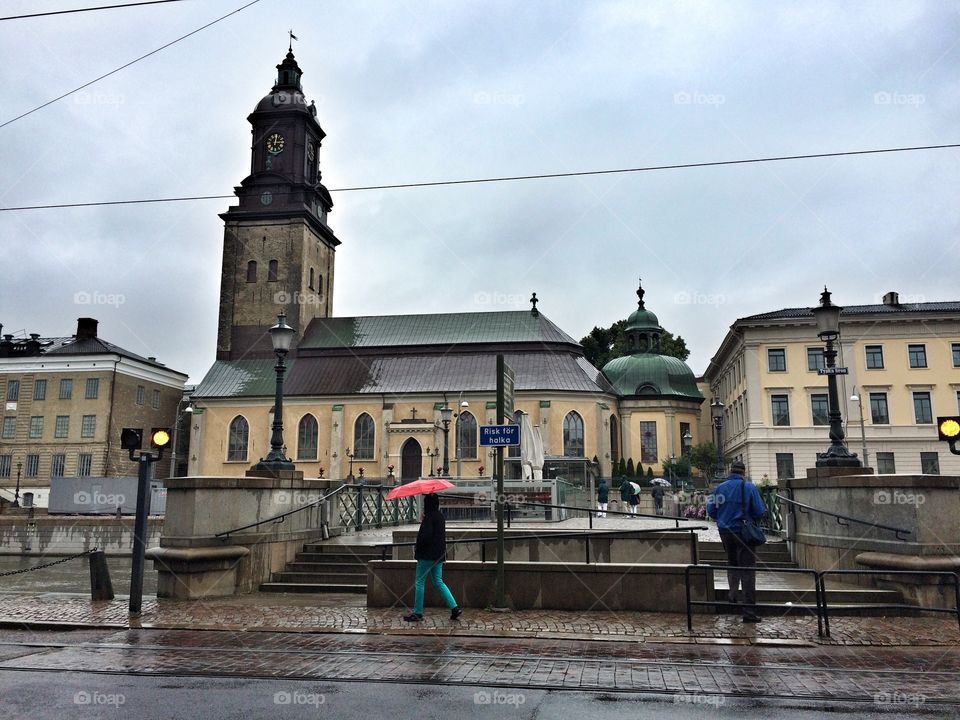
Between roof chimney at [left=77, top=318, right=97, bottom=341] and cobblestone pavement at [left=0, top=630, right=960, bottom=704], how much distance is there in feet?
206

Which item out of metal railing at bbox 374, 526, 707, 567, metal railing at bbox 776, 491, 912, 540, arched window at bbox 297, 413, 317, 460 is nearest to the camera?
metal railing at bbox 776, 491, 912, 540

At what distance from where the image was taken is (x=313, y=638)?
9711mm

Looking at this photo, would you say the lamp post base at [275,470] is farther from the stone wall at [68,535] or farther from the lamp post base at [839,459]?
the stone wall at [68,535]

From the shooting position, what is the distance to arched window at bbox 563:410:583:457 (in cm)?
5431

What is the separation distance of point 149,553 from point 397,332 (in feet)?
160

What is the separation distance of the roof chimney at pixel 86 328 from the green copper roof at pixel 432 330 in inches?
776

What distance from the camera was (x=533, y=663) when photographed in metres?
8.10

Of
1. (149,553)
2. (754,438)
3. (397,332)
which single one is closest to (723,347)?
(754,438)

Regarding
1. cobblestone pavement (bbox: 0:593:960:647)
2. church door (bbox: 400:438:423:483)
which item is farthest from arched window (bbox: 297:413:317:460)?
cobblestone pavement (bbox: 0:593:960:647)

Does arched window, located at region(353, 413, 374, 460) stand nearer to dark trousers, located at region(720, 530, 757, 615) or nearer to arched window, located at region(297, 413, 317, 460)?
arched window, located at region(297, 413, 317, 460)

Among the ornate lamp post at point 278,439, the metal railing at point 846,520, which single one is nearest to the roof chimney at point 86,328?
the ornate lamp post at point 278,439

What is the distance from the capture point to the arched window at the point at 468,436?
54.4m

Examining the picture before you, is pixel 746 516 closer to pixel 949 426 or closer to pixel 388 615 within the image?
pixel 949 426

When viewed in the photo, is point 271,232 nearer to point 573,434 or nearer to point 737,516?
point 573,434
